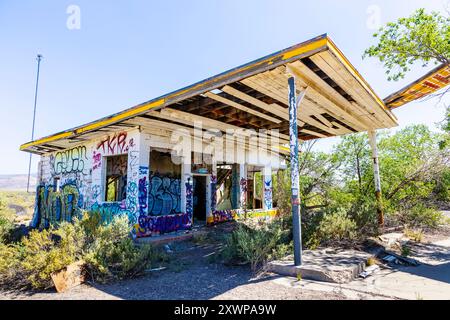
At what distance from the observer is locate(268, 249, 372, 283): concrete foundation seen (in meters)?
4.25

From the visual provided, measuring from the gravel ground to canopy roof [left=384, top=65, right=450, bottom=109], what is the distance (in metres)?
6.41

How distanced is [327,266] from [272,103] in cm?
416

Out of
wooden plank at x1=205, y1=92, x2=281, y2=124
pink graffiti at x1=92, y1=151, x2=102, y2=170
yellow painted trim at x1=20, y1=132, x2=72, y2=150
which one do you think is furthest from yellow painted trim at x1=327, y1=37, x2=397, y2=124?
yellow painted trim at x1=20, y1=132, x2=72, y2=150

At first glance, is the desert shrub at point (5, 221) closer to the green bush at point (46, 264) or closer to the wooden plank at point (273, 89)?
the green bush at point (46, 264)

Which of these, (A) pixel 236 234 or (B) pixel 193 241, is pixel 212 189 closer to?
(B) pixel 193 241

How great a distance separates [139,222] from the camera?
780cm

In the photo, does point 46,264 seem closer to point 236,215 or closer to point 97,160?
point 97,160

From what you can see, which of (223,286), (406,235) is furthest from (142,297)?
(406,235)

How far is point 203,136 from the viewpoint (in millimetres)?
9938

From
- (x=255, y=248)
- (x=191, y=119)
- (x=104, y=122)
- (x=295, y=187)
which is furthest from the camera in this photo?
(x=191, y=119)

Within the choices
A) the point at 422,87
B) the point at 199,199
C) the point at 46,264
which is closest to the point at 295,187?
the point at 46,264

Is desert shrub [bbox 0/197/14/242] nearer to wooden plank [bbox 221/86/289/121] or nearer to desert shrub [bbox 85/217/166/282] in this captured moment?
desert shrub [bbox 85/217/166/282]

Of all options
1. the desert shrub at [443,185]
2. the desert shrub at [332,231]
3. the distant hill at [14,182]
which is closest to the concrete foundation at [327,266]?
the desert shrub at [332,231]

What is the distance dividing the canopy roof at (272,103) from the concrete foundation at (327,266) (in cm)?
360
